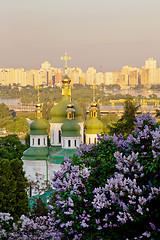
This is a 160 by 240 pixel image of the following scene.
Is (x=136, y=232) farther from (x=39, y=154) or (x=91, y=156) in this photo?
(x=39, y=154)

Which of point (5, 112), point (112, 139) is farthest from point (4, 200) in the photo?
point (5, 112)

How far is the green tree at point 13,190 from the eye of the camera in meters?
8.75

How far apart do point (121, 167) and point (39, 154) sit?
8.80 metres

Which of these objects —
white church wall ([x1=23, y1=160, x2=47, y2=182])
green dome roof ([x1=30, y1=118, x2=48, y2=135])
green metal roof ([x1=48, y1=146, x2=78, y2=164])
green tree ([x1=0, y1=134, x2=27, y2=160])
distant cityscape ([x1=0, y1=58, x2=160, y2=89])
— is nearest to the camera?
green metal roof ([x1=48, y1=146, x2=78, y2=164])

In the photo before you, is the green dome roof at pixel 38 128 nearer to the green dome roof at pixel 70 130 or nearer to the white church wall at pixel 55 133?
the white church wall at pixel 55 133

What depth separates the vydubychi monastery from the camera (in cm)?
1229

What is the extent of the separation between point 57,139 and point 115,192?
9356 mm

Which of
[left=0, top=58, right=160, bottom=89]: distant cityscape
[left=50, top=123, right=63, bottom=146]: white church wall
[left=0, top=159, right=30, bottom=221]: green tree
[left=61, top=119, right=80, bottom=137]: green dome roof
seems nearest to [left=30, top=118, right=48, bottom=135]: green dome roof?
Answer: [left=50, top=123, right=63, bottom=146]: white church wall

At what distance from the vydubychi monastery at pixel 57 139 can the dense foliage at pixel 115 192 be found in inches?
295

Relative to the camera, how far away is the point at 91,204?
4180 mm

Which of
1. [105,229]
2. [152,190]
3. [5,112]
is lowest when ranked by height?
[5,112]

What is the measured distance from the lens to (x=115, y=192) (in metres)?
3.93

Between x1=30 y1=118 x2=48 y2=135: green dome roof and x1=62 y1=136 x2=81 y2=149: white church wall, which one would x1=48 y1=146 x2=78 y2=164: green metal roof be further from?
x1=30 y1=118 x2=48 y2=135: green dome roof

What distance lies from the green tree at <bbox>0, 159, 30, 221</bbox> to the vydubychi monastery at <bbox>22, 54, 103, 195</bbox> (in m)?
2.48
